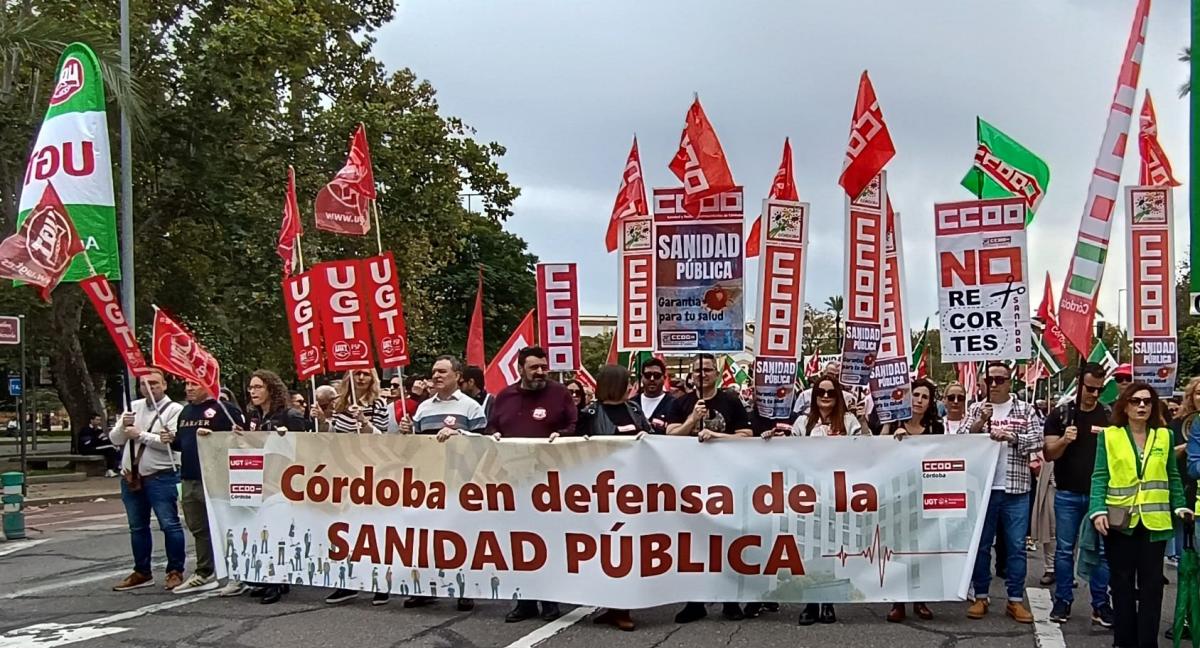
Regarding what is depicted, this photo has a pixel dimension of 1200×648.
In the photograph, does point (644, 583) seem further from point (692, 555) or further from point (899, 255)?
point (899, 255)

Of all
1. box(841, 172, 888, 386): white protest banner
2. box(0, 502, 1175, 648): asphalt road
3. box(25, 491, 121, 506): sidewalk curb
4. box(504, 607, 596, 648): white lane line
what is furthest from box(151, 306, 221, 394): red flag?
box(25, 491, 121, 506): sidewalk curb

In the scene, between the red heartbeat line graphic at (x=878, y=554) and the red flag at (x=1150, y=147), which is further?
the red flag at (x=1150, y=147)

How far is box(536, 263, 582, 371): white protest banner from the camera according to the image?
32.6 feet

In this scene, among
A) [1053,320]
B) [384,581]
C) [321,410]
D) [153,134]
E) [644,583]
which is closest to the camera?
[644,583]

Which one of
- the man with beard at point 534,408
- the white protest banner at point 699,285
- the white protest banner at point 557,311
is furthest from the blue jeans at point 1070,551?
the white protest banner at point 557,311

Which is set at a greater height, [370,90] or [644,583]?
[370,90]

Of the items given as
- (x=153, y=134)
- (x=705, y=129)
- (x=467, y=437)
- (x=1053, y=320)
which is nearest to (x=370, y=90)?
(x=153, y=134)

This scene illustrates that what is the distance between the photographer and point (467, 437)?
7348mm

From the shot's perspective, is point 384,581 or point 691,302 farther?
point 691,302

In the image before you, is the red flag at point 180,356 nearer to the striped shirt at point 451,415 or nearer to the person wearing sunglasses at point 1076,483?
the striped shirt at point 451,415

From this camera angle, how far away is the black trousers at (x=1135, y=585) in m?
6.05

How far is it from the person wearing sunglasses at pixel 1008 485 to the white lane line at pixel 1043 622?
0.11 meters

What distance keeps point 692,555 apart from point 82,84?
6.49m

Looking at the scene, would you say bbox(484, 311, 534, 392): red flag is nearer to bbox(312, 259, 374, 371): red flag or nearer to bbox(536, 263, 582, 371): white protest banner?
bbox(536, 263, 582, 371): white protest banner
